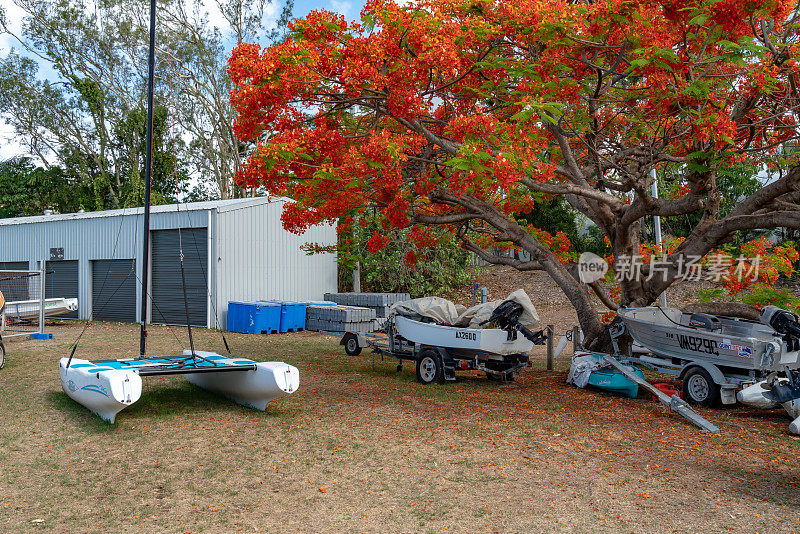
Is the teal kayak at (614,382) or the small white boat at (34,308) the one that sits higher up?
the small white boat at (34,308)

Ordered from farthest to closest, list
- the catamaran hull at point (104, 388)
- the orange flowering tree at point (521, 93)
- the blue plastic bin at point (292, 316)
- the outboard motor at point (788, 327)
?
the blue plastic bin at point (292, 316), the outboard motor at point (788, 327), the orange flowering tree at point (521, 93), the catamaran hull at point (104, 388)

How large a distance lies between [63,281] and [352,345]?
46.9 feet

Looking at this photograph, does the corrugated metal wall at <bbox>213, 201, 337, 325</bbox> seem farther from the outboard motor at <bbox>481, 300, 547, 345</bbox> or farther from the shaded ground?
the outboard motor at <bbox>481, 300, 547, 345</bbox>

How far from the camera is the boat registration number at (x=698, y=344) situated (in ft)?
28.5

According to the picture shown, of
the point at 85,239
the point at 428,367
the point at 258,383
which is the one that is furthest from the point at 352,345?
the point at 85,239

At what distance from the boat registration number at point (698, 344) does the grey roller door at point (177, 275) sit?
13944mm

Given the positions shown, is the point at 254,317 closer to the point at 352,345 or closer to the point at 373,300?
the point at 373,300

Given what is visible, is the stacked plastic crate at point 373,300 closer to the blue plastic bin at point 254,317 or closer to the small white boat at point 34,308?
the blue plastic bin at point 254,317

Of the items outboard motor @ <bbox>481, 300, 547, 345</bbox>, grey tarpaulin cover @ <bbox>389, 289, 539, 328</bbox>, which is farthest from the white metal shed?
outboard motor @ <bbox>481, 300, 547, 345</bbox>

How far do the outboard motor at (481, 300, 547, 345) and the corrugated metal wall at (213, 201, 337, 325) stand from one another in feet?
36.8

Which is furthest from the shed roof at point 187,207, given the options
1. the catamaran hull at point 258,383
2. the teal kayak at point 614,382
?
the teal kayak at point 614,382

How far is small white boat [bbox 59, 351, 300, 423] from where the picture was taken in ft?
23.6

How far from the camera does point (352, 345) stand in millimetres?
14336

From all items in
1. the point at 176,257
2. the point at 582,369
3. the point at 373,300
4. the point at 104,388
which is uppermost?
the point at 176,257
